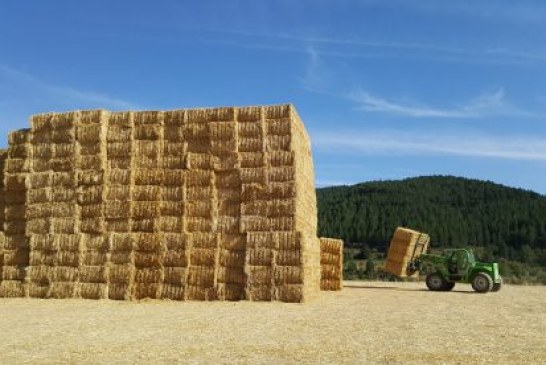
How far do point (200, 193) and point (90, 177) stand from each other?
147 inches

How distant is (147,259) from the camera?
20.2 m

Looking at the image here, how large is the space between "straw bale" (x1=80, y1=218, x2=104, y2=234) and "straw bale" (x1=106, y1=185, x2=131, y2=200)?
2.38 ft

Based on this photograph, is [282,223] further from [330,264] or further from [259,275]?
[330,264]

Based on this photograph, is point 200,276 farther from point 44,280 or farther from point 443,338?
point 443,338

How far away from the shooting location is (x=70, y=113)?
21.8 metres

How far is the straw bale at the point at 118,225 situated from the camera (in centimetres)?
2056

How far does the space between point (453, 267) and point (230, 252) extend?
10.6 meters

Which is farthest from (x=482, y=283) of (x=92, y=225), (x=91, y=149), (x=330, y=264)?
(x=91, y=149)

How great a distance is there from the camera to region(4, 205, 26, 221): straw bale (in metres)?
22.0

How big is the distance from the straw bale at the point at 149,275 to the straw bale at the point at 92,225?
74.0 inches

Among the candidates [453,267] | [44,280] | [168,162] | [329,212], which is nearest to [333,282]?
[453,267]

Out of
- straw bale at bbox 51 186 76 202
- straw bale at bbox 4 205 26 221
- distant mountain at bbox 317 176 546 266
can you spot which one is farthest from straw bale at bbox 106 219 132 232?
distant mountain at bbox 317 176 546 266

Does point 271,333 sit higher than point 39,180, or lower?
lower

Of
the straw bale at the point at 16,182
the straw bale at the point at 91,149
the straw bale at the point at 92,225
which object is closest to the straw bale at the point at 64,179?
the straw bale at the point at 91,149
